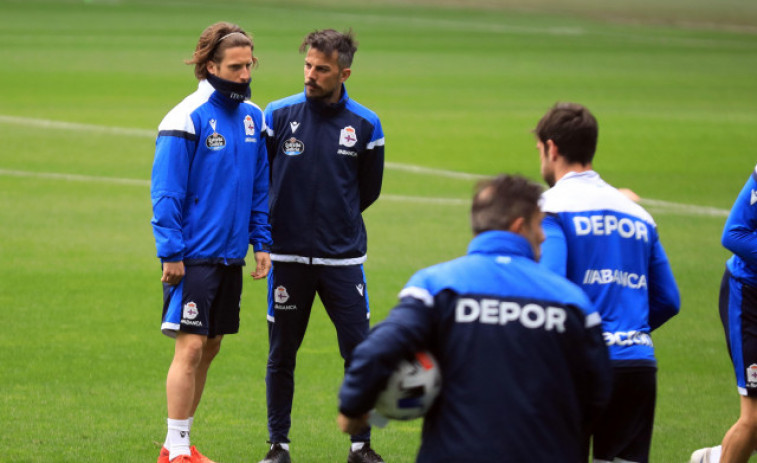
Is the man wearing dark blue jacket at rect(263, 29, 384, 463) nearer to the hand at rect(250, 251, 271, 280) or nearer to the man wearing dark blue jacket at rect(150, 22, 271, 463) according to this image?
the hand at rect(250, 251, 271, 280)

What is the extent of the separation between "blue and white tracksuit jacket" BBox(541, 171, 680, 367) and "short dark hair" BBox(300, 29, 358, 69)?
87.8 inches

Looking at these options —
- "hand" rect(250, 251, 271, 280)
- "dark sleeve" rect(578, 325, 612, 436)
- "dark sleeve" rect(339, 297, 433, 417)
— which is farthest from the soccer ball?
"hand" rect(250, 251, 271, 280)

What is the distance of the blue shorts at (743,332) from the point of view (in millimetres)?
6363

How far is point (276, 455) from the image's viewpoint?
7062 mm

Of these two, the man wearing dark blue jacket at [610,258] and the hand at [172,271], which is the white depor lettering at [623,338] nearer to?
the man wearing dark blue jacket at [610,258]

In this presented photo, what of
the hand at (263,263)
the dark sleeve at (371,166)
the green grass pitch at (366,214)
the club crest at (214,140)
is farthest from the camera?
the green grass pitch at (366,214)

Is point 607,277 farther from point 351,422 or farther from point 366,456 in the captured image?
point 366,456

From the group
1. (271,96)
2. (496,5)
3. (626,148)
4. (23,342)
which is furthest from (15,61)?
(496,5)

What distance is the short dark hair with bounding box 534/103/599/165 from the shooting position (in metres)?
5.21

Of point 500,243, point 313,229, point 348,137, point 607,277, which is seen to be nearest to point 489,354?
point 500,243

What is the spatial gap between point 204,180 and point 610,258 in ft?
8.18

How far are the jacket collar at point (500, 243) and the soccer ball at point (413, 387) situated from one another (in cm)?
40

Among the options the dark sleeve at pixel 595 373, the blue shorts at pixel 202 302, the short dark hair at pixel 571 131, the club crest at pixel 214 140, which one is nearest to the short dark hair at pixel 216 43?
the club crest at pixel 214 140

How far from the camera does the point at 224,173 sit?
673cm
